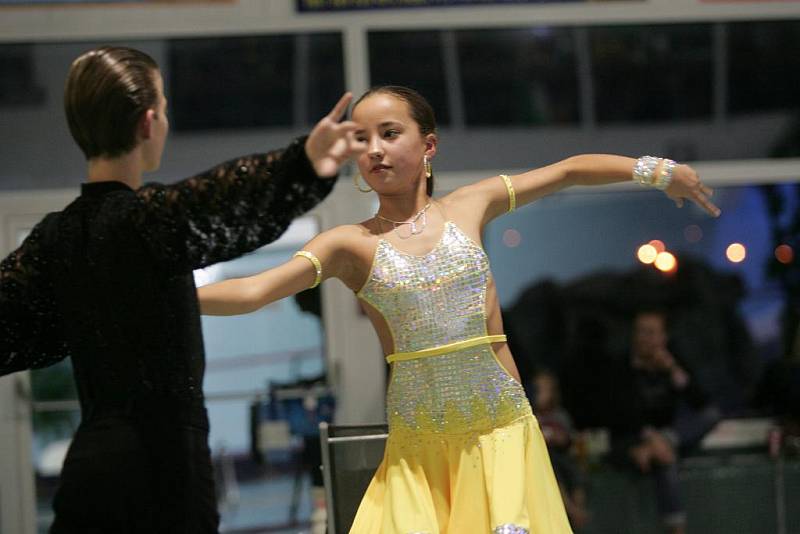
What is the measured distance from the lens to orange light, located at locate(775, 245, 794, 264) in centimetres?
614

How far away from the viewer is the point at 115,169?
188 centimetres

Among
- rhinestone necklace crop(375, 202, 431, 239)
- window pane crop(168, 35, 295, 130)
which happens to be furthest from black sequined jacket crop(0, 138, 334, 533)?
window pane crop(168, 35, 295, 130)

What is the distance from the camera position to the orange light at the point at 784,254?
6.14 m

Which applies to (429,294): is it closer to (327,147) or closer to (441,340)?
(441,340)

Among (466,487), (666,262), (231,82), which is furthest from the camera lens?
(666,262)

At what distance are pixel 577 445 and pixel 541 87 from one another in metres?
1.91

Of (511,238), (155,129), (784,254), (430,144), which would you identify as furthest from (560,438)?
(155,129)

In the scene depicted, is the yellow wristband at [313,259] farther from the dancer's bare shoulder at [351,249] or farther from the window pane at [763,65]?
the window pane at [763,65]

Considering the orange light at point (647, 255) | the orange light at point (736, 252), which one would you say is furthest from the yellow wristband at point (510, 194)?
the orange light at point (736, 252)

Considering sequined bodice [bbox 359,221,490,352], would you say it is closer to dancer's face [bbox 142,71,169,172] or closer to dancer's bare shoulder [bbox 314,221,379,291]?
dancer's bare shoulder [bbox 314,221,379,291]

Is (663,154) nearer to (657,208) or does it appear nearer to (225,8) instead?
(657,208)

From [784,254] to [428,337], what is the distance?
13.2 feet

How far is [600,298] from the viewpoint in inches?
235

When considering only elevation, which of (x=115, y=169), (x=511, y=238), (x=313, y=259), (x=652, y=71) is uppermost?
(x=652, y=71)
